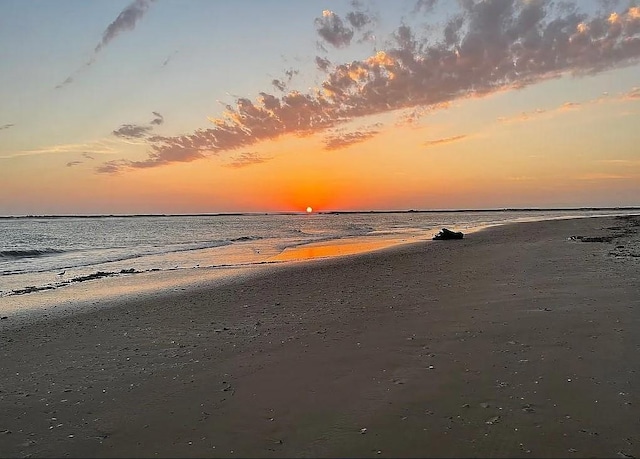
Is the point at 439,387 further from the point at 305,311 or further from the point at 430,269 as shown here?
the point at 430,269

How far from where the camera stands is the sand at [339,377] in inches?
175

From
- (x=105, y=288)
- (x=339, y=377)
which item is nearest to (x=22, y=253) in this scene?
(x=105, y=288)

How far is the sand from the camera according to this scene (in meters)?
4.45

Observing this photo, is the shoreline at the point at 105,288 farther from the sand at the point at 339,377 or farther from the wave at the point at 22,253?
the wave at the point at 22,253

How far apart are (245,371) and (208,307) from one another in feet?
16.9

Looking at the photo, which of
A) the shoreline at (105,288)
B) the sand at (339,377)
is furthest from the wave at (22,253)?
the sand at (339,377)

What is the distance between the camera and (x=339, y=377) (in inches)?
239

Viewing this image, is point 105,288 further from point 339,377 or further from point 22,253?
point 22,253

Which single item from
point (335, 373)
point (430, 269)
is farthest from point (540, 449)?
point (430, 269)

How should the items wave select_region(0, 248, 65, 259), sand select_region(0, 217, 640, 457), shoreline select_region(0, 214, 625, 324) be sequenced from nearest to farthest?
1. sand select_region(0, 217, 640, 457)
2. shoreline select_region(0, 214, 625, 324)
3. wave select_region(0, 248, 65, 259)

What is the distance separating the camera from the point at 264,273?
1798cm

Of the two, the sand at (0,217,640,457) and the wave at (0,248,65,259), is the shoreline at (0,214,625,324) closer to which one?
the sand at (0,217,640,457)

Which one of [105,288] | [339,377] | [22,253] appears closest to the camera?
[339,377]

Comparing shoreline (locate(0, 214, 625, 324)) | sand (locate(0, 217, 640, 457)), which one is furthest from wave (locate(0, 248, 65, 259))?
sand (locate(0, 217, 640, 457))
